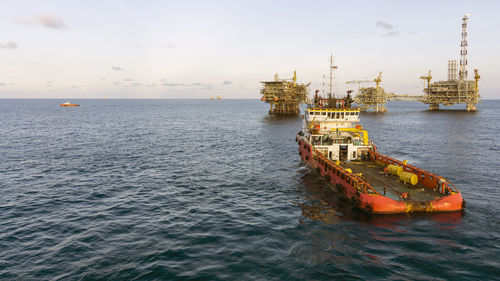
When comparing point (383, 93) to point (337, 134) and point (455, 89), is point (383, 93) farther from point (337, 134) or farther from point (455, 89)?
point (337, 134)

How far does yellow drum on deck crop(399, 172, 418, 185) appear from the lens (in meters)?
24.3

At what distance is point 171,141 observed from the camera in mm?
61312

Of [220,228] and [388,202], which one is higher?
[388,202]

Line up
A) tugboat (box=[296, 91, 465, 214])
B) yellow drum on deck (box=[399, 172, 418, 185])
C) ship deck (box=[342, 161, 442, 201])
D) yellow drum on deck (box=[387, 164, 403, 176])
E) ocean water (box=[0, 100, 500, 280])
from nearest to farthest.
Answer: ocean water (box=[0, 100, 500, 280]) → tugboat (box=[296, 91, 465, 214]) → ship deck (box=[342, 161, 442, 201]) → yellow drum on deck (box=[399, 172, 418, 185]) → yellow drum on deck (box=[387, 164, 403, 176])

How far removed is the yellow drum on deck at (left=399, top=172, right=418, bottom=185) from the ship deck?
38 cm

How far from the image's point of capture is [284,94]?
126 metres

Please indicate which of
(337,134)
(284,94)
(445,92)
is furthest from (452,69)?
(337,134)

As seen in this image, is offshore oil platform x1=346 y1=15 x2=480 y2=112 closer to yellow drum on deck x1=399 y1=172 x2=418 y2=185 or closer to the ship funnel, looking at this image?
the ship funnel

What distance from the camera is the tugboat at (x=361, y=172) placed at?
69.3ft

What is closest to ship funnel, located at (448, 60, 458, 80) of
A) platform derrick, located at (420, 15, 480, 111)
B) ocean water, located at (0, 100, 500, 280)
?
platform derrick, located at (420, 15, 480, 111)

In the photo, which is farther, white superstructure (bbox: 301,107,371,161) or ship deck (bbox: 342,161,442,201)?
white superstructure (bbox: 301,107,371,161)

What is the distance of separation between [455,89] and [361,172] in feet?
550

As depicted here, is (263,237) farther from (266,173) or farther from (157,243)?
(266,173)

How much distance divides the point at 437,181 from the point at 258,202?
15484 millimetres
